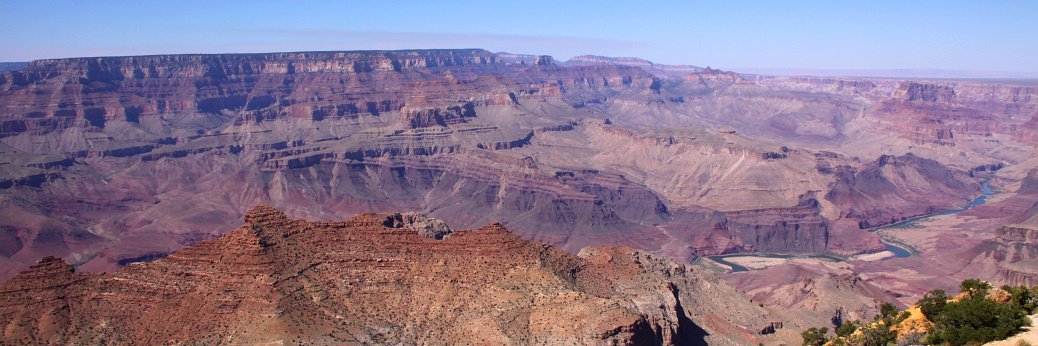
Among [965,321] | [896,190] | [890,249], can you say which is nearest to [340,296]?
[965,321]

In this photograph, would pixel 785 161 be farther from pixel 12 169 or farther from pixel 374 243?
pixel 12 169

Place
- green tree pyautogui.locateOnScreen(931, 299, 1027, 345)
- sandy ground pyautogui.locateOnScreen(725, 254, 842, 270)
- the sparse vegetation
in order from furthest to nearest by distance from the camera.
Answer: sandy ground pyautogui.locateOnScreen(725, 254, 842, 270) < the sparse vegetation < green tree pyautogui.locateOnScreen(931, 299, 1027, 345)

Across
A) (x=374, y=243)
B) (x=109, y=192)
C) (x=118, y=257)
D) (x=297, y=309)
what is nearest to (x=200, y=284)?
(x=297, y=309)

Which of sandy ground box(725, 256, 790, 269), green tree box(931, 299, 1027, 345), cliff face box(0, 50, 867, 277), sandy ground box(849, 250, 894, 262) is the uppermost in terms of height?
green tree box(931, 299, 1027, 345)

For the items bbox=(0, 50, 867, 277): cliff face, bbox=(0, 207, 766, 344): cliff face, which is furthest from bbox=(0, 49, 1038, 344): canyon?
bbox=(0, 50, 867, 277): cliff face

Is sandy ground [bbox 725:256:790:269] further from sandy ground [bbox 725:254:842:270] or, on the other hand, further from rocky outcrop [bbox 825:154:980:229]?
rocky outcrop [bbox 825:154:980:229]

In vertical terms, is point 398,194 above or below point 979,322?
below

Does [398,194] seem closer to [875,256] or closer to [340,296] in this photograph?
[875,256]

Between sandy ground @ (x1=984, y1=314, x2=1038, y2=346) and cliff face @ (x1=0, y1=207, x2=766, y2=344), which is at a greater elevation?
sandy ground @ (x1=984, y1=314, x2=1038, y2=346)
